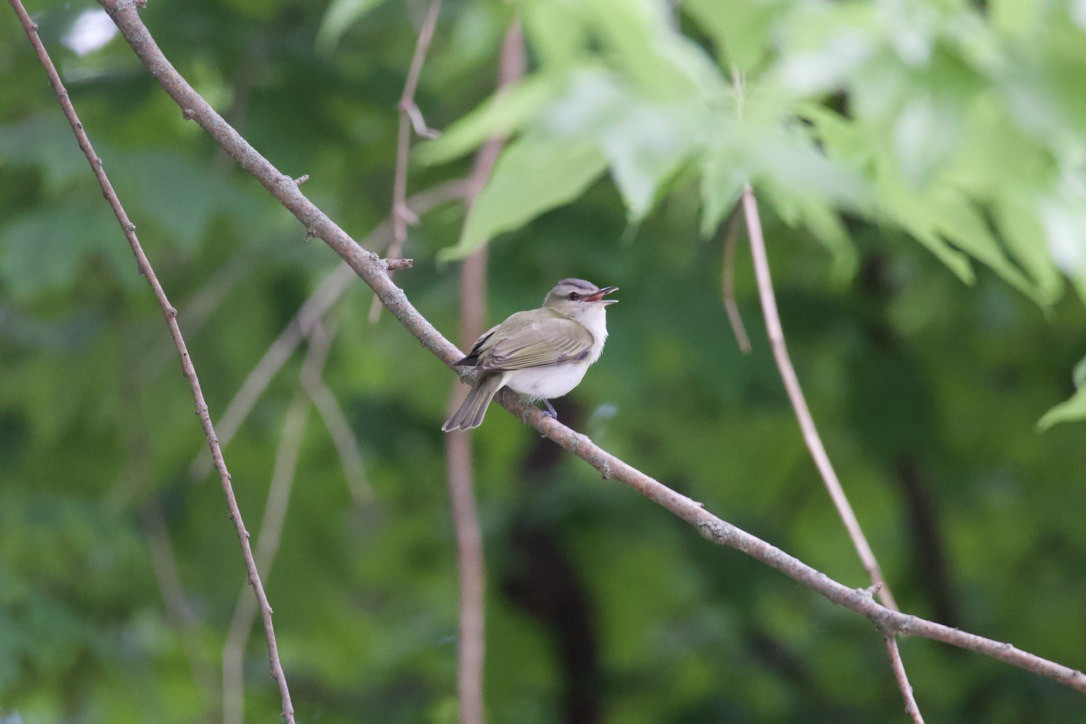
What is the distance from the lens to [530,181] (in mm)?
2373

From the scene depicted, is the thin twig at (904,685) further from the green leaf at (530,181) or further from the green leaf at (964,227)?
the green leaf at (530,181)

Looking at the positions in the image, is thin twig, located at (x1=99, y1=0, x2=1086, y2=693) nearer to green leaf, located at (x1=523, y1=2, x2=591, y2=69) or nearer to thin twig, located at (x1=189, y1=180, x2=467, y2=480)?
green leaf, located at (x1=523, y1=2, x2=591, y2=69)

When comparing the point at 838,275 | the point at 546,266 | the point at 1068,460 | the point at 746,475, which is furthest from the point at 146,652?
the point at 1068,460

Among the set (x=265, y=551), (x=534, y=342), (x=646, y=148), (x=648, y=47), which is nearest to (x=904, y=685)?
→ (x=646, y=148)

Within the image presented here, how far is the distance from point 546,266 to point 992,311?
2.55 metres

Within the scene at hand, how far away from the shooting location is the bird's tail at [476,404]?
3.38 metres

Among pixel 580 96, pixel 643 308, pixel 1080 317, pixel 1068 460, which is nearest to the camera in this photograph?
pixel 580 96

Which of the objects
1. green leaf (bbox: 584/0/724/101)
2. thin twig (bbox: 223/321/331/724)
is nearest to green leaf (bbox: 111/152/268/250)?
thin twig (bbox: 223/321/331/724)

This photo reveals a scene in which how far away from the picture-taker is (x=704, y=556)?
731 cm

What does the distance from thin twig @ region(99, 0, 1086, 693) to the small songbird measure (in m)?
0.45

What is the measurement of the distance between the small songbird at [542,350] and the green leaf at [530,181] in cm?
66

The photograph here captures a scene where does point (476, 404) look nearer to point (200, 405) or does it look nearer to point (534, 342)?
point (534, 342)

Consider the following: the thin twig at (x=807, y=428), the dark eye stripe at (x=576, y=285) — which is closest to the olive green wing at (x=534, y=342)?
the dark eye stripe at (x=576, y=285)

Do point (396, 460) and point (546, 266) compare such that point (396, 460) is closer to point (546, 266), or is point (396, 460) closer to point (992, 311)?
point (546, 266)
